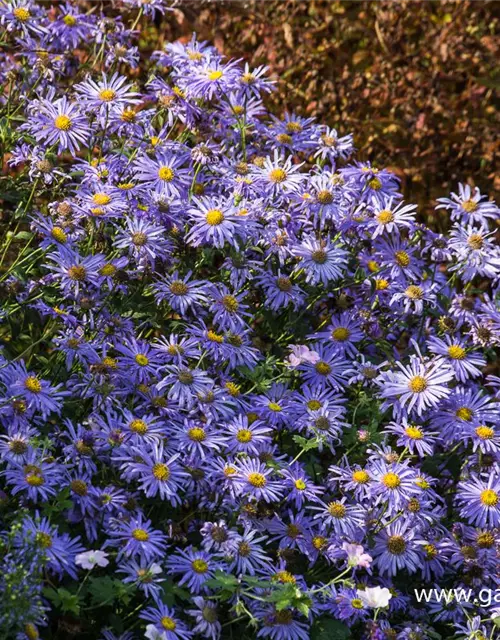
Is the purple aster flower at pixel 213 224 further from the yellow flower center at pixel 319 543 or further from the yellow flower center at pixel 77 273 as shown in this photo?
the yellow flower center at pixel 319 543

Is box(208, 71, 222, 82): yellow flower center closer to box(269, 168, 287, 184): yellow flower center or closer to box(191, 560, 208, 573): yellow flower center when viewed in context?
box(269, 168, 287, 184): yellow flower center

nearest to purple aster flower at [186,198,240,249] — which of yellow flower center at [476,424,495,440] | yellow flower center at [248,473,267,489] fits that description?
yellow flower center at [248,473,267,489]

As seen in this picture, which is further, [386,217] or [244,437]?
[386,217]

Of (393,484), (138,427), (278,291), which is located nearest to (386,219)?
(278,291)

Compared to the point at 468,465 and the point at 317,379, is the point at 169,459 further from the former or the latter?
the point at 468,465

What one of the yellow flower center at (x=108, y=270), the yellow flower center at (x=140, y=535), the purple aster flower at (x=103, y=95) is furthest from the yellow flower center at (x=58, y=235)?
the yellow flower center at (x=140, y=535)

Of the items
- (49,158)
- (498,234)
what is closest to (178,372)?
(49,158)

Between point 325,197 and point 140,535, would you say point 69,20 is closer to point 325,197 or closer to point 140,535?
point 325,197
